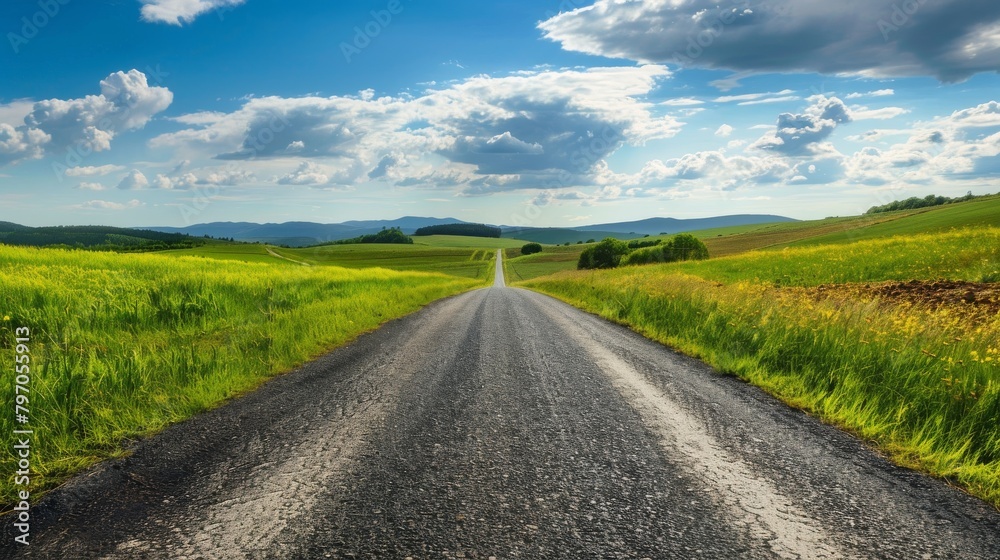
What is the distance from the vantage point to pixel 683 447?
4.58 metres

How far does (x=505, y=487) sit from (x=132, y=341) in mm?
8082

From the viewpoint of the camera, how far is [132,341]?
880 centimetres

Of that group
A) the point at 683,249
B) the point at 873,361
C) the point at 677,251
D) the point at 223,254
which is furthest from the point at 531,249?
the point at 873,361

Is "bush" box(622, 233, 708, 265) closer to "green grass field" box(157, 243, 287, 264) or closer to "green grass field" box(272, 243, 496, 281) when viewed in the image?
"green grass field" box(272, 243, 496, 281)

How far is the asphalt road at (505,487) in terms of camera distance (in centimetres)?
304

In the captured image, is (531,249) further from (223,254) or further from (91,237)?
(223,254)

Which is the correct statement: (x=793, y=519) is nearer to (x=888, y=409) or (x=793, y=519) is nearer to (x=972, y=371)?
(x=888, y=409)

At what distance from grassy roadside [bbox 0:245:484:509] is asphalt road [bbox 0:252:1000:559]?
531 millimetres

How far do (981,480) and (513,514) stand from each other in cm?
379

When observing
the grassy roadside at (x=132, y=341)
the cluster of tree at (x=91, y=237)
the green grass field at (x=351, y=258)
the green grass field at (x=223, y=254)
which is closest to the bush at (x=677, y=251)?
the green grass field at (x=351, y=258)

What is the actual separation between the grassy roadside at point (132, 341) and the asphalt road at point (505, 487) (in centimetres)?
53

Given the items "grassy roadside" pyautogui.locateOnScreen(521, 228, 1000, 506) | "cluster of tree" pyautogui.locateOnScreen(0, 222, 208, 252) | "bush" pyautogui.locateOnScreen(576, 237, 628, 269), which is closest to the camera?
"grassy roadside" pyautogui.locateOnScreen(521, 228, 1000, 506)

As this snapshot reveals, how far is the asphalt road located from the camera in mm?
3045

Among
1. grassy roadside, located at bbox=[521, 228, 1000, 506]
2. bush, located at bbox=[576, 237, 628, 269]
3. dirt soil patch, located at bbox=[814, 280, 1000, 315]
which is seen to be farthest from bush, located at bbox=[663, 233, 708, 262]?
grassy roadside, located at bbox=[521, 228, 1000, 506]
